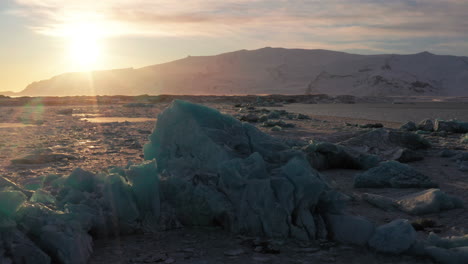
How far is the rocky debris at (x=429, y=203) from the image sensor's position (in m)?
5.01

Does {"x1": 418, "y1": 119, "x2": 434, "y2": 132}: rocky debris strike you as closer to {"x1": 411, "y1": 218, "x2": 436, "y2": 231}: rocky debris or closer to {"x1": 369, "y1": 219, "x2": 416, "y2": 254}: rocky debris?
{"x1": 411, "y1": 218, "x2": 436, "y2": 231}: rocky debris

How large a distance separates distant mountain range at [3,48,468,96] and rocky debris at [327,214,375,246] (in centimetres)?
7666

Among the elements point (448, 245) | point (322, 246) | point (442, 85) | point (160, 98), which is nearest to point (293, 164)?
point (322, 246)

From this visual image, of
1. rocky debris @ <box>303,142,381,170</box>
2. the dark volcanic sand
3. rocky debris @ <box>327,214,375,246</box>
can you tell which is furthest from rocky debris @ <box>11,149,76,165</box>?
rocky debris @ <box>327,214,375,246</box>

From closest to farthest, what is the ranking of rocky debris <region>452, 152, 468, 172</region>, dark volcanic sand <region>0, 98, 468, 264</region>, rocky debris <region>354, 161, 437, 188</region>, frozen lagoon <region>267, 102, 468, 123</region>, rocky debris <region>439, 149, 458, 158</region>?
dark volcanic sand <region>0, 98, 468, 264</region> → rocky debris <region>354, 161, 437, 188</region> → rocky debris <region>452, 152, 468, 172</region> → rocky debris <region>439, 149, 458, 158</region> → frozen lagoon <region>267, 102, 468, 123</region>

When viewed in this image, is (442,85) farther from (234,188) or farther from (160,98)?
(234,188)

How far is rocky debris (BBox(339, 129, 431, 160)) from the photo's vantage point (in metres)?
9.18

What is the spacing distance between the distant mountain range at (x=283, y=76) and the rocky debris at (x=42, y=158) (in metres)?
74.2

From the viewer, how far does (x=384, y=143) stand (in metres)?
9.62

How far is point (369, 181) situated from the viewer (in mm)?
6324

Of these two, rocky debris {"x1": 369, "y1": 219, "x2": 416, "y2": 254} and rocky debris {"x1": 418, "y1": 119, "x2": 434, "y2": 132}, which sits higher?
rocky debris {"x1": 418, "y1": 119, "x2": 434, "y2": 132}

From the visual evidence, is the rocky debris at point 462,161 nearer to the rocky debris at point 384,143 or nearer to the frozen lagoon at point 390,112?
the rocky debris at point 384,143

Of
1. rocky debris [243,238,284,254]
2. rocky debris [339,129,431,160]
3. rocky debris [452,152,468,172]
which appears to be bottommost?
rocky debris [243,238,284,254]

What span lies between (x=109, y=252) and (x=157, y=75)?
123 metres
